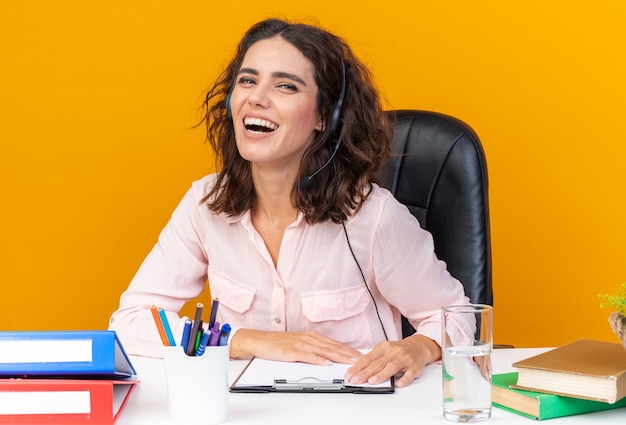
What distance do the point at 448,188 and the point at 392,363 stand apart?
0.70m

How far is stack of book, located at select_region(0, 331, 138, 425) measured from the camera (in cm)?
119

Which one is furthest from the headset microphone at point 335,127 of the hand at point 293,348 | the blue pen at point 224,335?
the blue pen at point 224,335

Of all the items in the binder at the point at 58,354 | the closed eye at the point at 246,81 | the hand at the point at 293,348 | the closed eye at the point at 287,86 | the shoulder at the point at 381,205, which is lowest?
the hand at the point at 293,348

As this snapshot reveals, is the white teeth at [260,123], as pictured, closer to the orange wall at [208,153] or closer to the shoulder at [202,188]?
the shoulder at [202,188]

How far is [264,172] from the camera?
6.38ft

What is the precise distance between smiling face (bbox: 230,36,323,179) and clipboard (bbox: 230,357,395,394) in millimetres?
498

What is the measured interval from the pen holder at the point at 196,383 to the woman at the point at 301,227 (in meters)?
0.64

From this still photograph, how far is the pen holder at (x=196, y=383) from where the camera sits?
1204 mm

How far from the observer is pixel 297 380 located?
1412 millimetres

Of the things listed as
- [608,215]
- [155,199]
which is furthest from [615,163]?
[155,199]

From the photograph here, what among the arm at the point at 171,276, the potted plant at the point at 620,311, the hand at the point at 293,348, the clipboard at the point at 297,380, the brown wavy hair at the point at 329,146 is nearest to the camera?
the potted plant at the point at 620,311

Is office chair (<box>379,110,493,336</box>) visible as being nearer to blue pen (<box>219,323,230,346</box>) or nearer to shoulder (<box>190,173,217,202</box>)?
shoulder (<box>190,173,217,202</box>)

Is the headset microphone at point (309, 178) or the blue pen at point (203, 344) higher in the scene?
the headset microphone at point (309, 178)

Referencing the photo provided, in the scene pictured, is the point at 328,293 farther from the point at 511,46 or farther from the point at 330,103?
the point at 511,46
